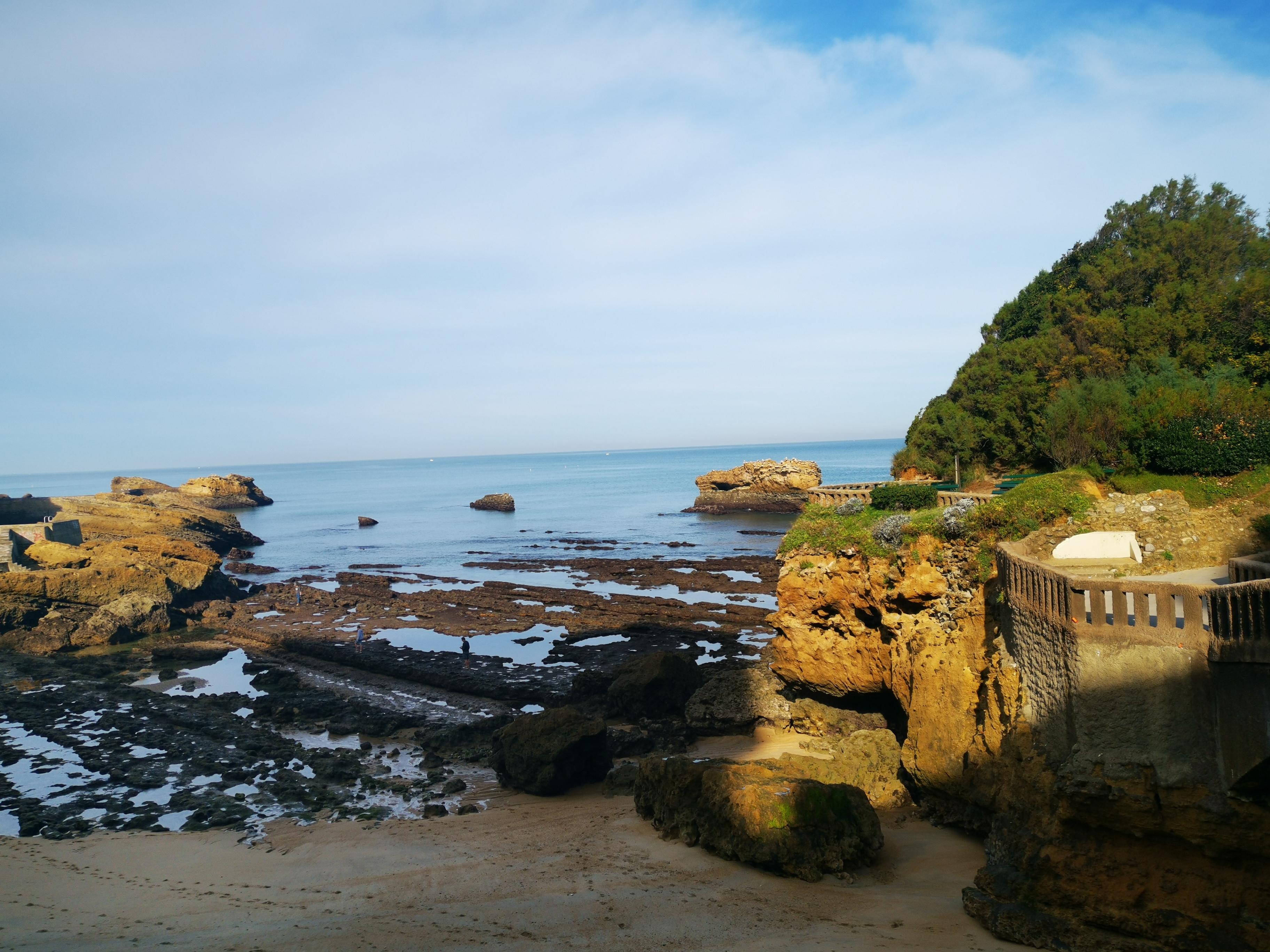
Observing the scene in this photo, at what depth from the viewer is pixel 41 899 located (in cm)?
1228

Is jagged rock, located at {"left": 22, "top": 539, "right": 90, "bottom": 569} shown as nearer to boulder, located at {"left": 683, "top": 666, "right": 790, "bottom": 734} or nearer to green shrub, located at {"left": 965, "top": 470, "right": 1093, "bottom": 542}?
boulder, located at {"left": 683, "top": 666, "right": 790, "bottom": 734}

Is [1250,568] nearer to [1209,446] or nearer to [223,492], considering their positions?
[1209,446]

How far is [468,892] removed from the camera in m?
12.1

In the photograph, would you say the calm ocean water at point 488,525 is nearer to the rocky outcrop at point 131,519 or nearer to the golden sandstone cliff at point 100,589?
the rocky outcrop at point 131,519

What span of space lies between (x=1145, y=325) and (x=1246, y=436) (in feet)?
39.7

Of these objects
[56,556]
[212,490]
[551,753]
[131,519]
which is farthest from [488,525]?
[551,753]

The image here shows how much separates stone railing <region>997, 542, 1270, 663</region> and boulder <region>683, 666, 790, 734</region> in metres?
10.2

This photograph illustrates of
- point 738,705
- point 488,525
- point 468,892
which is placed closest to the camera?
point 468,892

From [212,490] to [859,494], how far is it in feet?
357

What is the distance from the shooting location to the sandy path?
10.4 metres

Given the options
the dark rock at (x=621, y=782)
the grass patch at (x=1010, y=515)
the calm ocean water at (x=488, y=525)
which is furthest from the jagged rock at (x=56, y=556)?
the grass patch at (x=1010, y=515)

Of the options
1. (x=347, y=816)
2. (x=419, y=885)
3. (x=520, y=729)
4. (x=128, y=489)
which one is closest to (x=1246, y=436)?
(x=520, y=729)

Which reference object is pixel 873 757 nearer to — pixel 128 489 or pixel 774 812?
pixel 774 812

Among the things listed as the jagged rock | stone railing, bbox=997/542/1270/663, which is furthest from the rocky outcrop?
stone railing, bbox=997/542/1270/663
